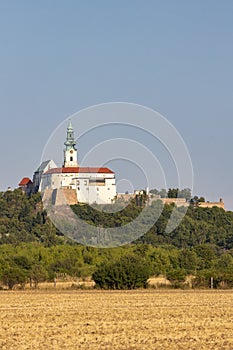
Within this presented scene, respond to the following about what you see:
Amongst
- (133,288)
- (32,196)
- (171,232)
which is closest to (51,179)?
(32,196)

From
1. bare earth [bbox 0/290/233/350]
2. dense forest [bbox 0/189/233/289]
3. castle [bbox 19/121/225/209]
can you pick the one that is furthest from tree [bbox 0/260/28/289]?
castle [bbox 19/121/225/209]

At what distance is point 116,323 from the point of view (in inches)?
1069

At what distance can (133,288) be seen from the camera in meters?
50.9

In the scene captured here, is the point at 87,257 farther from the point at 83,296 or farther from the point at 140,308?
the point at 140,308

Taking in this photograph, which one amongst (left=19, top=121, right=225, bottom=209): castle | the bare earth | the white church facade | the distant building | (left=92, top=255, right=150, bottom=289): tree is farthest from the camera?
the distant building

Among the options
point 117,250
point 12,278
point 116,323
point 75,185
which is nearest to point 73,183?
point 75,185

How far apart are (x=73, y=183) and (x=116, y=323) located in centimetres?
14807

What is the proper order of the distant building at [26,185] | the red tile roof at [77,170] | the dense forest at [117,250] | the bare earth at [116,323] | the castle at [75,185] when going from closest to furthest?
the bare earth at [116,323], the dense forest at [117,250], the castle at [75,185], the red tile roof at [77,170], the distant building at [26,185]

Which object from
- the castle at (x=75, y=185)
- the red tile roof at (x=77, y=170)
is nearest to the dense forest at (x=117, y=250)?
the castle at (x=75, y=185)

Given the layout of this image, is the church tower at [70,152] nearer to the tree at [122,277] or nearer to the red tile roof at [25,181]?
the red tile roof at [25,181]

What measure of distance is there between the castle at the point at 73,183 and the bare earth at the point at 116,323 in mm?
124167

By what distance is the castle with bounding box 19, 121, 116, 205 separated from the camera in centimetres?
16638

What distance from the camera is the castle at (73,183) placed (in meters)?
166

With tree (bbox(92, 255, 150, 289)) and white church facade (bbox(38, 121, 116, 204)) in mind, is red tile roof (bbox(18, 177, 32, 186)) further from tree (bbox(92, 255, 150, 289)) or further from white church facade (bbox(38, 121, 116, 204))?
tree (bbox(92, 255, 150, 289))
